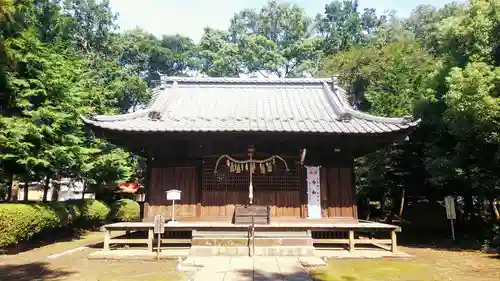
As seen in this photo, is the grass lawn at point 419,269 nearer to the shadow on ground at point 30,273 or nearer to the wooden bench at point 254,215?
the wooden bench at point 254,215

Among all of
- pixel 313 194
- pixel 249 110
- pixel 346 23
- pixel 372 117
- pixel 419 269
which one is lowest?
pixel 419 269

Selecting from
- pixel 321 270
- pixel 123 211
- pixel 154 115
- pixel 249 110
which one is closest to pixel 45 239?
pixel 154 115

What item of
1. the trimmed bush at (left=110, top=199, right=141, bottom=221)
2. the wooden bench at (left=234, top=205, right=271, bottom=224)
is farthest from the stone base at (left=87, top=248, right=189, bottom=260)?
the trimmed bush at (left=110, top=199, right=141, bottom=221)

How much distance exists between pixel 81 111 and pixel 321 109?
1105cm

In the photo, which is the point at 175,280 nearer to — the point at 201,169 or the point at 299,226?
the point at 299,226

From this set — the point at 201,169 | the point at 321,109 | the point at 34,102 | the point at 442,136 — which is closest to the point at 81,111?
the point at 34,102

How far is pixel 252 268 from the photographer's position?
8742mm

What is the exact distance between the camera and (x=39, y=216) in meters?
13.4

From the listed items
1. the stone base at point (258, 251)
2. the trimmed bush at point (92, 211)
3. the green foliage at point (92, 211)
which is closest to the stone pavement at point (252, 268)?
the stone base at point (258, 251)

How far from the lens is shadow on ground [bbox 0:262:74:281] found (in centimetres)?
855

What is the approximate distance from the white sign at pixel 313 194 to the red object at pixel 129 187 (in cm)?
2046

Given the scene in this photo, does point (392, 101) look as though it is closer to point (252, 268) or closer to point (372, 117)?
point (372, 117)

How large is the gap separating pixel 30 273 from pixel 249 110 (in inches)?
373

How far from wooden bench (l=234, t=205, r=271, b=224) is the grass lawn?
267cm
